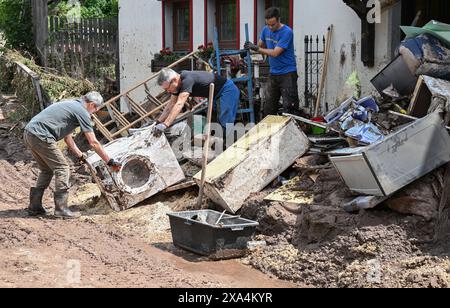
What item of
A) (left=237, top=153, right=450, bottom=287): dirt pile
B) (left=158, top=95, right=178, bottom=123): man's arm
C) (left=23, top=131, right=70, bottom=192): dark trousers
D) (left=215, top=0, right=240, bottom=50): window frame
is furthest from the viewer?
(left=215, top=0, right=240, bottom=50): window frame

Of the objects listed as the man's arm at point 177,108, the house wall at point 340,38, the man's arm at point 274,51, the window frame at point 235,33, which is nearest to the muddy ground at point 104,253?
the man's arm at point 177,108

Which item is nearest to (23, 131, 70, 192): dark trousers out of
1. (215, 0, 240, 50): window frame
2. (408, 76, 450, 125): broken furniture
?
(408, 76, 450, 125): broken furniture

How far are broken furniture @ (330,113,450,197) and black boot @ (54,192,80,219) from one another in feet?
13.7

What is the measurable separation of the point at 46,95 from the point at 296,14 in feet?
20.3

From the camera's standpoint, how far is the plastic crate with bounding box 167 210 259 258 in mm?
7969

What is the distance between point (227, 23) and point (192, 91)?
458 cm

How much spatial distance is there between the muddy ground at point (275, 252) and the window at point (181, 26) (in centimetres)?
709

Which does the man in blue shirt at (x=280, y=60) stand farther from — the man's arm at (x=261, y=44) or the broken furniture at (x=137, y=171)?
the broken furniture at (x=137, y=171)

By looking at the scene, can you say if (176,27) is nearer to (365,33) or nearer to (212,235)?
(365,33)

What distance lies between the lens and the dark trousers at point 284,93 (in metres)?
11.5

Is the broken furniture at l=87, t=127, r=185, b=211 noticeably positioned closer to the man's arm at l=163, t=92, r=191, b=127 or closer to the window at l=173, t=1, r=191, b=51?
the man's arm at l=163, t=92, r=191, b=127

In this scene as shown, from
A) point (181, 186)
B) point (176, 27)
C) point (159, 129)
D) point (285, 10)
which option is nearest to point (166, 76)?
point (159, 129)

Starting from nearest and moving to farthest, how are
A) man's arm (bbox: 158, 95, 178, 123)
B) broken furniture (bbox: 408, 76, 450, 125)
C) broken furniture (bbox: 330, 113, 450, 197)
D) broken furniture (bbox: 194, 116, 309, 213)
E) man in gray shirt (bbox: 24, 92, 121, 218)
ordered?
broken furniture (bbox: 330, 113, 450, 197), broken furniture (bbox: 408, 76, 450, 125), broken furniture (bbox: 194, 116, 309, 213), man in gray shirt (bbox: 24, 92, 121, 218), man's arm (bbox: 158, 95, 178, 123)

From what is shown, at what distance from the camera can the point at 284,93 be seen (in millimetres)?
11562
